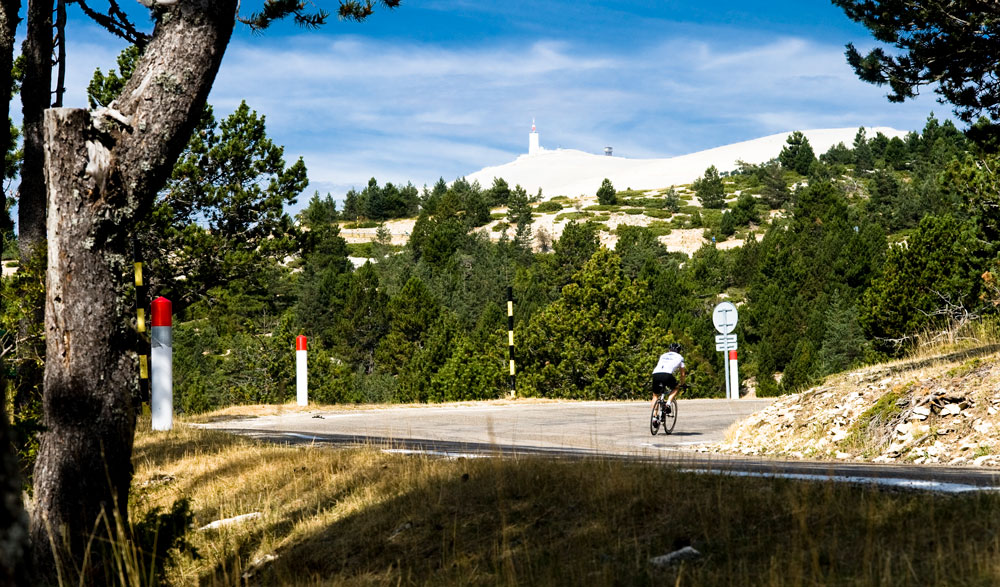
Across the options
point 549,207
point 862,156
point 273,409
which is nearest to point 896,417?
point 273,409

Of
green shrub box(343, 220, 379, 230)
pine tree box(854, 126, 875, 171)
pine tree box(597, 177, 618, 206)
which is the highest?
pine tree box(854, 126, 875, 171)

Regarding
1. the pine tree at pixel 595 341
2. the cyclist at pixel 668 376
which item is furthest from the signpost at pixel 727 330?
the pine tree at pixel 595 341

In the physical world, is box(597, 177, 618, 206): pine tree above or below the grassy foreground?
above

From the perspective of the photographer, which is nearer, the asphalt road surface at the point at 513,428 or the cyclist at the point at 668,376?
the asphalt road surface at the point at 513,428

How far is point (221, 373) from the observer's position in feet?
165

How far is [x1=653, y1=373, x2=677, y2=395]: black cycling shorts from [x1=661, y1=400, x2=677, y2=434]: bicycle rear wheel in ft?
0.85

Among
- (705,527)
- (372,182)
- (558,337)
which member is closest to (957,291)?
(558,337)

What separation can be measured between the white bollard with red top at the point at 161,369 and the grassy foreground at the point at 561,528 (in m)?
4.72

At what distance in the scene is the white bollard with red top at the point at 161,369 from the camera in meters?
11.9

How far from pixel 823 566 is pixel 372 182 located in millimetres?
135623

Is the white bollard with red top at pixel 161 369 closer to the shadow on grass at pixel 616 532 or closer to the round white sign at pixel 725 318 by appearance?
the shadow on grass at pixel 616 532

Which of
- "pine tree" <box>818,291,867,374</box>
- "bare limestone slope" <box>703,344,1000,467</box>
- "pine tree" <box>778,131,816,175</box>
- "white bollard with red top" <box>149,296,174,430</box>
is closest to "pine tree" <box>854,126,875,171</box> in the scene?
"pine tree" <box>778,131,816,175</box>

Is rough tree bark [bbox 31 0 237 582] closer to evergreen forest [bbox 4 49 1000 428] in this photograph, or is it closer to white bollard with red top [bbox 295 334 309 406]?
evergreen forest [bbox 4 49 1000 428]

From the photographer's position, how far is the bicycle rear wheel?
14234 millimetres
